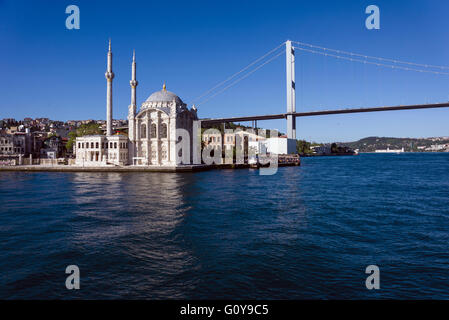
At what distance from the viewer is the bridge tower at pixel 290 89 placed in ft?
195

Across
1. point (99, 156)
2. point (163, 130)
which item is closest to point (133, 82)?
point (163, 130)

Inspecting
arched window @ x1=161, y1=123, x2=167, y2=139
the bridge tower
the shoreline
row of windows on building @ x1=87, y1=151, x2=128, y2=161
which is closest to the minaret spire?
arched window @ x1=161, y1=123, x2=167, y2=139

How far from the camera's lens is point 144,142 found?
41219 millimetres

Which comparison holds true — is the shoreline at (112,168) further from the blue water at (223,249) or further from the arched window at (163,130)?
the blue water at (223,249)

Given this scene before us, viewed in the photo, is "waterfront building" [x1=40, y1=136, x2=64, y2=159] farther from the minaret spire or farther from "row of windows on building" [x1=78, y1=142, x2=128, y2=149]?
the minaret spire

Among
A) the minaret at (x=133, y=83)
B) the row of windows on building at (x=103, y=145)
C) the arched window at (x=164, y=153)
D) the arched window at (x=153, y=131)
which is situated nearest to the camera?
the arched window at (x=164, y=153)

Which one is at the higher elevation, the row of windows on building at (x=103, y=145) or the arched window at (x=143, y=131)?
the arched window at (x=143, y=131)

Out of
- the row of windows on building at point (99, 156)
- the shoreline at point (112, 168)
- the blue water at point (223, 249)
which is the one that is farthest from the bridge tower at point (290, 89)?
the blue water at point (223, 249)

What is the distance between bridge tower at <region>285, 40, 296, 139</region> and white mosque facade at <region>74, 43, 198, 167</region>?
76.3 feet

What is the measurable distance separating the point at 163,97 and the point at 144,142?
779cm

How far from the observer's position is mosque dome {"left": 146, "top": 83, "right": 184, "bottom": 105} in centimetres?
4524

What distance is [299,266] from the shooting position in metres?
7.11

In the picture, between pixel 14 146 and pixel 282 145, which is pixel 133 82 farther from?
pixel 282 145

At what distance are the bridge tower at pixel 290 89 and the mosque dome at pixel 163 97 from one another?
21.8 metres
